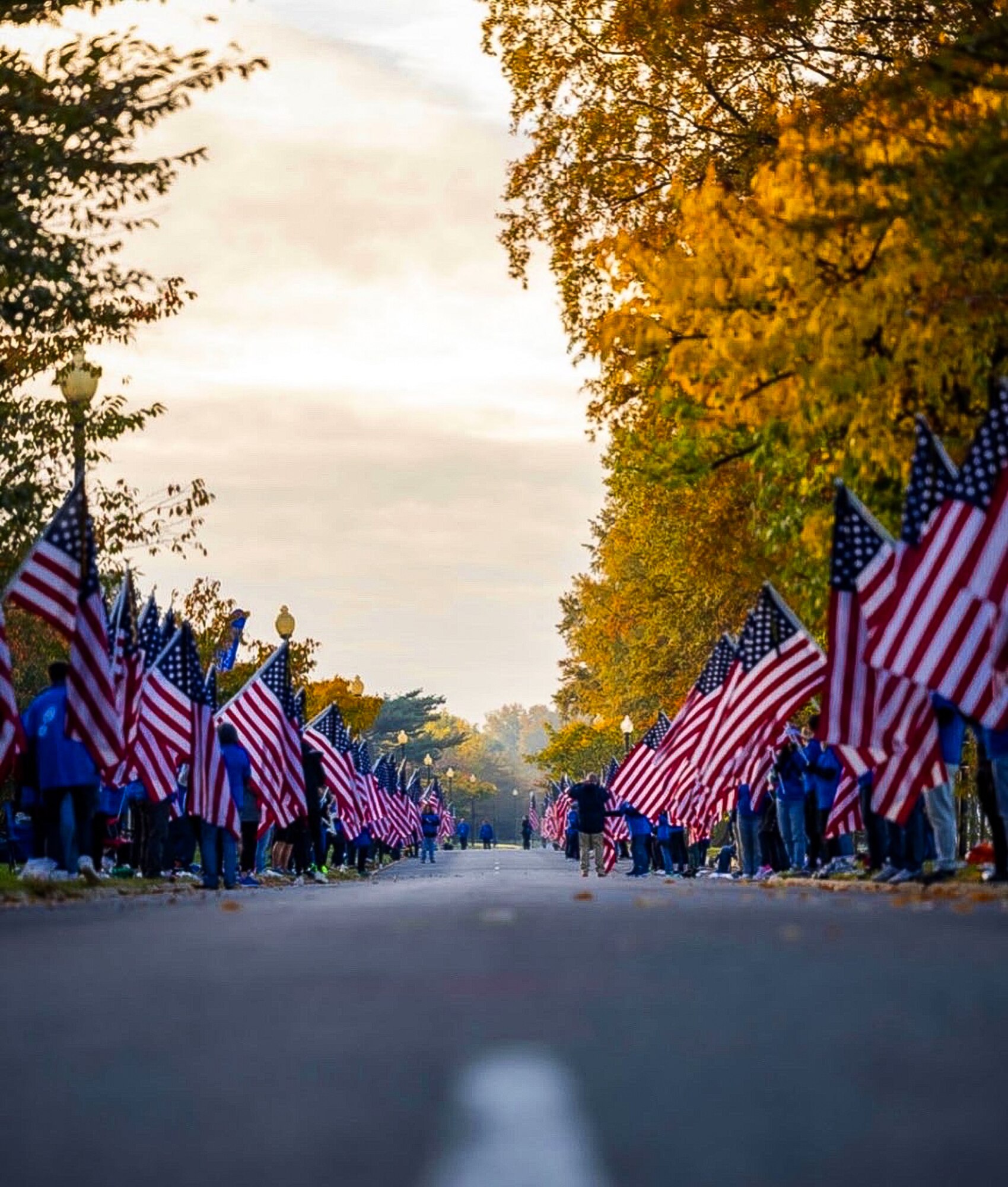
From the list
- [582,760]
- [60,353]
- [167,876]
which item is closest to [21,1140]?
[167,876]

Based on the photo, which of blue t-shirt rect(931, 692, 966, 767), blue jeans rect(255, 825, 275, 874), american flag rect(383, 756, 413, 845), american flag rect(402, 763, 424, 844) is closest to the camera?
blue t-shirt rect(931, 692, 966, 767)

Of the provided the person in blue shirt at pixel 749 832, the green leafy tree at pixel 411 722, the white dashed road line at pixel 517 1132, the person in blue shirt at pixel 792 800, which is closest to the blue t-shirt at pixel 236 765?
the person in blue shirt at pixel 792 800

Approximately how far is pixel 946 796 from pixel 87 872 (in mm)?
8192

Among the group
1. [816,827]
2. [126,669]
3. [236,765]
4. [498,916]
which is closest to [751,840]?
[816,827]

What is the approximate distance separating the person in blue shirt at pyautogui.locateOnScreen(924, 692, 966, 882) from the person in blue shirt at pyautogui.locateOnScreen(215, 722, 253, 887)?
880 centimetres

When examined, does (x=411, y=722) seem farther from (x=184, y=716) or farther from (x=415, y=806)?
(x=184, y=716)

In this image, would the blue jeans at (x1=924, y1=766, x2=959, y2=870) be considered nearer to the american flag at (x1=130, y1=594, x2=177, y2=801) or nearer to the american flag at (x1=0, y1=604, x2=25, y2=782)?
the american flag at (x1=0, y1=604, x2=25, y2=782)

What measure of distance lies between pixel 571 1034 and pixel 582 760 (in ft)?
370

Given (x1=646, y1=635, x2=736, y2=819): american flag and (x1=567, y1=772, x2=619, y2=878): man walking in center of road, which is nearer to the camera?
(x1=646, y1=635, x2=736, y2=819): american flag

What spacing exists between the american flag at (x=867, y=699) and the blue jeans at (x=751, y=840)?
40.7 ft

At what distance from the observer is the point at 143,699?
90.7ft

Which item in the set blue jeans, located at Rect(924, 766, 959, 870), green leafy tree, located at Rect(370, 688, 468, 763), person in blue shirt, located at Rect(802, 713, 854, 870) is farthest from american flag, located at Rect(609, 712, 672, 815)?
green leafy tree, located at Rect(370, 688, 468, 763)

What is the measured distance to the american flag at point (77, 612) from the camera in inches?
859

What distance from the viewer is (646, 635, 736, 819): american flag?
32812mm
